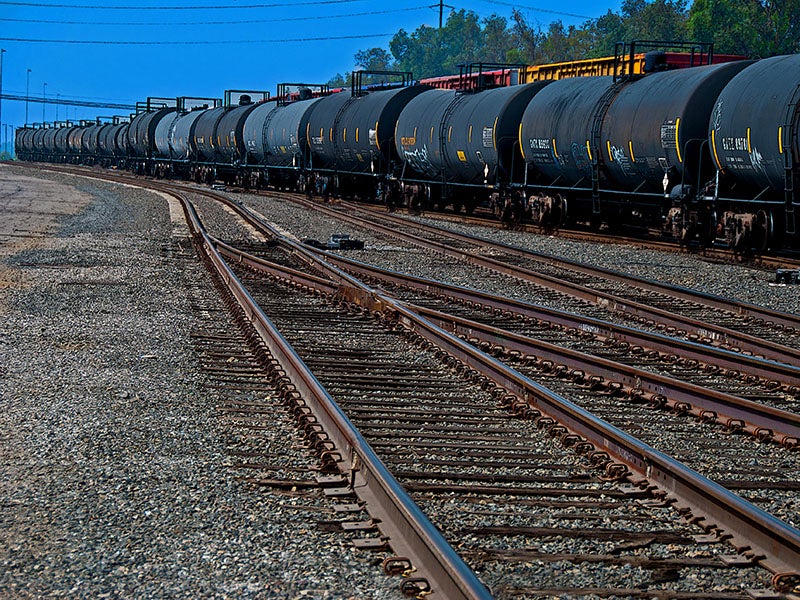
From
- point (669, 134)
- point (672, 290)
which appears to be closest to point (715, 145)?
point (669, 134)

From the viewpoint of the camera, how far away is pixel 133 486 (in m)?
5.46

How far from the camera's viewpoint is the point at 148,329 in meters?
10.7

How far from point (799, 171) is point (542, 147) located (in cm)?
807

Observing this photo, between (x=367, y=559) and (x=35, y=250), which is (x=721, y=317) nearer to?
(x=367, y=559)

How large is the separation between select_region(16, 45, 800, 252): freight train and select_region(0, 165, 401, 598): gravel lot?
9.41m

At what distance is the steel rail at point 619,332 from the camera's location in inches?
324

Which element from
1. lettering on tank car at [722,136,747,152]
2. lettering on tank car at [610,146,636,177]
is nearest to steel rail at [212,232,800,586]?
lettering on tank car at [722,136,747,152]

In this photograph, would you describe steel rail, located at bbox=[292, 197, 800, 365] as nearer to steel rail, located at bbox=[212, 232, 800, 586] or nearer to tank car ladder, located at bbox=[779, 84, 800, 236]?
steel rail, located at bbox=[212, 232, 800, 586]

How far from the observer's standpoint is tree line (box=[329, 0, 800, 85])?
71250 millimetres

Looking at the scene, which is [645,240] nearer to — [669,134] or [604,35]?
[669,134]

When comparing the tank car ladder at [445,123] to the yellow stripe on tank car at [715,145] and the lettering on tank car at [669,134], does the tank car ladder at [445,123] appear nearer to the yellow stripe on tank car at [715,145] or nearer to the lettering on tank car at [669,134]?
the lettering on tank car at [669,134]

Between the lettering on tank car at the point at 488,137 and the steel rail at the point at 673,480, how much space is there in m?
16.7

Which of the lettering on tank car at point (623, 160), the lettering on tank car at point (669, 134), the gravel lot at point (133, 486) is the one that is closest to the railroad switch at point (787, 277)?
the lettering on tank car at point (669, 134)

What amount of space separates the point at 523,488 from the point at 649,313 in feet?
20.8
